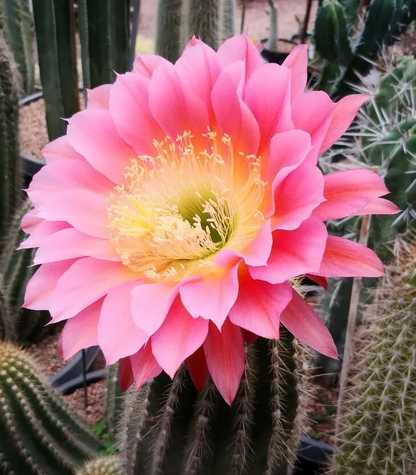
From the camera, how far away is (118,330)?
1.71 ft

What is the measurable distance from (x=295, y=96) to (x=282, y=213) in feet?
0.44

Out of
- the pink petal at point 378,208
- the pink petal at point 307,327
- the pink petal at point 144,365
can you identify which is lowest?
the pink petal at point 144,365

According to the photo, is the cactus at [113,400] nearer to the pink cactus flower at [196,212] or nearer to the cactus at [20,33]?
the pink cactus flower at [196,212]

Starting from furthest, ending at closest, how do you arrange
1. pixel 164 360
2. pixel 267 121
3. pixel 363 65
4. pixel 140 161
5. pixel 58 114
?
1. pixel 363 65
2. pixel 58 114
3. pixel 140 161
4. pixel 267 121
5. pixel 164 360

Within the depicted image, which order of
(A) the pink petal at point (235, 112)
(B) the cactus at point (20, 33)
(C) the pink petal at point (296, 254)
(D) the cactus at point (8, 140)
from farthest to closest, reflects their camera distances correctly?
(B) the cactus at point (20, 33) → (D) the cactus at point (8, 140) → (A) the pink petal at point (235, 112) → (C) the pink petal at point (296, 254)

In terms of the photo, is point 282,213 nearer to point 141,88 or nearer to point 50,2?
point 141,88

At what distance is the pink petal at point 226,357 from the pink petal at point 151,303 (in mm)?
52

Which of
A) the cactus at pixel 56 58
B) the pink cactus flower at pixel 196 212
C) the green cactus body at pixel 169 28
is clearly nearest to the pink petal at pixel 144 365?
the pink cactus flower at pixel 196 212

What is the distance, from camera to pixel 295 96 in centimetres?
59

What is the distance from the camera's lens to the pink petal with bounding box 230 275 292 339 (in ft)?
1.57

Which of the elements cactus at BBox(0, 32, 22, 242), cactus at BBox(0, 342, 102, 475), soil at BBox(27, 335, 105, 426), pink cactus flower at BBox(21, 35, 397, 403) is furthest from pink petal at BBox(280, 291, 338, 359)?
cactus at BBox(0, 32, 22, 242)

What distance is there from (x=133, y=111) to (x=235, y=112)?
0.40ft

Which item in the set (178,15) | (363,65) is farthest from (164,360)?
(363,65)

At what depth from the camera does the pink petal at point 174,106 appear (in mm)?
628
